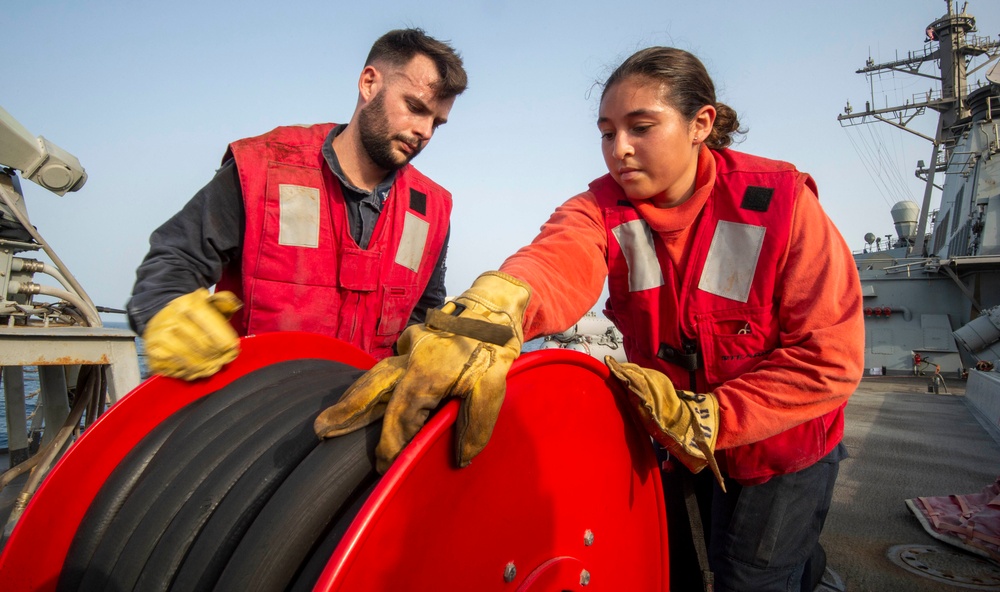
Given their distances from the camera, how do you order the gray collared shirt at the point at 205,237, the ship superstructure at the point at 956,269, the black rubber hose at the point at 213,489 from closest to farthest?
the black rubber hose at the point at 213,489 < the gray collared shirt at the point at 205,237 < the ship superstructure at the point at 956,269

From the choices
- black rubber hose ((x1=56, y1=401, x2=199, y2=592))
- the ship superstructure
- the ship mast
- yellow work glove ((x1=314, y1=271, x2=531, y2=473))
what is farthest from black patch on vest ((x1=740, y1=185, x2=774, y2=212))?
the ship mast

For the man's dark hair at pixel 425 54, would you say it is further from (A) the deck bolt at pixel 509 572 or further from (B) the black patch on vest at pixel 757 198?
(A) the deck bolt at pixel 509 572

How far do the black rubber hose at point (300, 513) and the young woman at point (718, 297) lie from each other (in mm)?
437

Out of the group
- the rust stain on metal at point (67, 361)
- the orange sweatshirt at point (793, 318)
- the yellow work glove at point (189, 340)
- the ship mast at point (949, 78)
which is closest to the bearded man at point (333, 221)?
the yellow work glove at point (189, 340)

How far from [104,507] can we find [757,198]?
1.84m

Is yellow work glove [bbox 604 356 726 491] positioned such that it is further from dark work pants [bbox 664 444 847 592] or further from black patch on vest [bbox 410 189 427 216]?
black patch on vest [bbox 410 189 427 216]

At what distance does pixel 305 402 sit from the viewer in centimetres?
147

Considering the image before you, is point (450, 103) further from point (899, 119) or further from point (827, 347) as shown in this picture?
point (899, 119)

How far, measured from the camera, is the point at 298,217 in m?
2.40

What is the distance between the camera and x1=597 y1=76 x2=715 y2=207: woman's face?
172cm

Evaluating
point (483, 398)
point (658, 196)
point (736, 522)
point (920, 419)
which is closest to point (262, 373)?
point (483, 398)

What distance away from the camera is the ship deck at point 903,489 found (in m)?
→ 2.99

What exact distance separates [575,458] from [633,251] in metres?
0.75

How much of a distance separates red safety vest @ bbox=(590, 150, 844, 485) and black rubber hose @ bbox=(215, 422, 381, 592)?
1.04m
